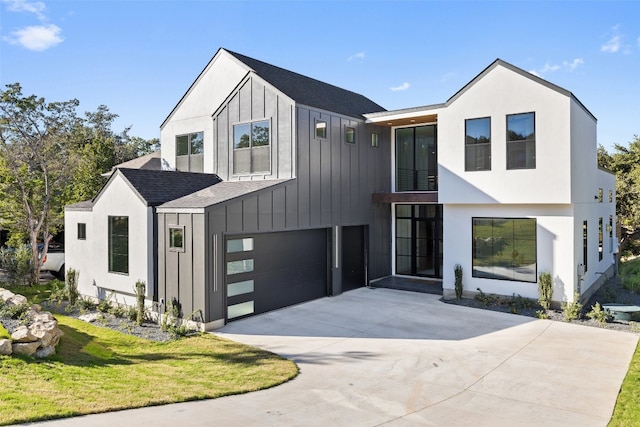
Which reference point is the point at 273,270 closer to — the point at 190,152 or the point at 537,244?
the point at 190,152

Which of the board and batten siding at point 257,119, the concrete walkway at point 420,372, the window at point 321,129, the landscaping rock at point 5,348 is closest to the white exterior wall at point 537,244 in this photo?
the concrete walkway at point 420,372

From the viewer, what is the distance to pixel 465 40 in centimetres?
1647

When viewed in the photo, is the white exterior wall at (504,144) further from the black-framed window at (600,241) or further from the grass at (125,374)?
the grass at (125,374)

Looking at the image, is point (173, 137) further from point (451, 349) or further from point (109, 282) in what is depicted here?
point (451, 349)

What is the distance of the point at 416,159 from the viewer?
1603 cm

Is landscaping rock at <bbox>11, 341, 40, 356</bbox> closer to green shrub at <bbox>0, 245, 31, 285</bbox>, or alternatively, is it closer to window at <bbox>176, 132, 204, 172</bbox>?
window at <bbox>176, 132, 204, 172</bbox>

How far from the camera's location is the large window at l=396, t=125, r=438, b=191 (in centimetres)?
1562

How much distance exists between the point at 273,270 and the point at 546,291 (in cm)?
→ 767

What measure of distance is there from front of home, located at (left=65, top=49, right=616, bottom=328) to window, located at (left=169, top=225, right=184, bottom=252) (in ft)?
0.14

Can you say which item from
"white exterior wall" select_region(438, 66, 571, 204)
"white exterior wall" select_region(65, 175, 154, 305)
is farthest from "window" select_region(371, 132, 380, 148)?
"white exterior wall" select_region(65, 175, 154, 305)

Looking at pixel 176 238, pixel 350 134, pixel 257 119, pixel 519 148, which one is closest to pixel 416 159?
pixel 350 134

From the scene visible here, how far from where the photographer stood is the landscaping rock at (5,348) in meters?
6.68

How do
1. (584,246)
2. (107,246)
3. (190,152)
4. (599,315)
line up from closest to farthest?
(599,315) < (107,246) < (584,246) < (190,152)

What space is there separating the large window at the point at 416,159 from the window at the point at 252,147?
592 centimetres
